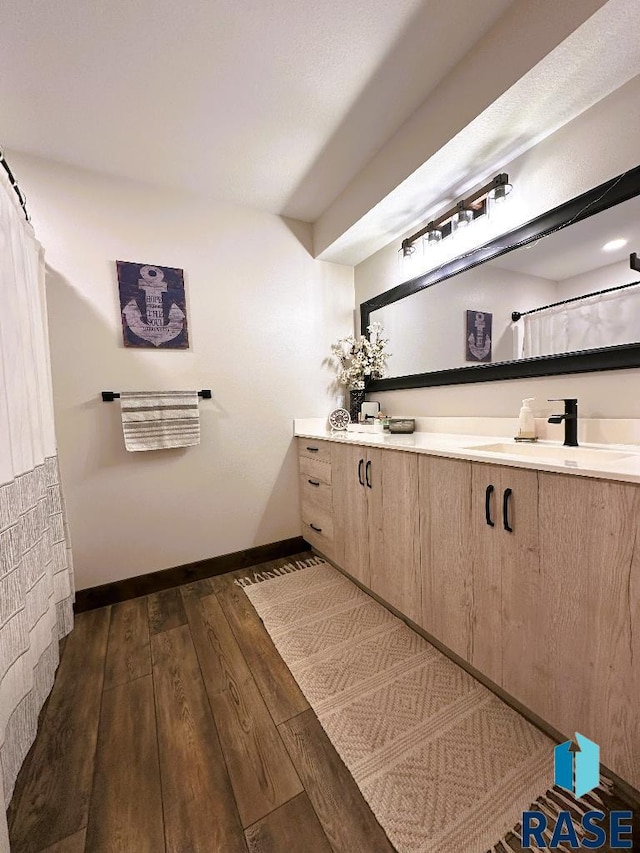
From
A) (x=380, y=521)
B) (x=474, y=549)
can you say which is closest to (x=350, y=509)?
(x=380, y=521)

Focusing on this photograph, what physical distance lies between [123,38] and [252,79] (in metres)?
0.47

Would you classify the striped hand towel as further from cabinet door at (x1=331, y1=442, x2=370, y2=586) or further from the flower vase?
the flower vase

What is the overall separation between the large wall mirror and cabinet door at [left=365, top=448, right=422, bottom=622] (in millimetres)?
693

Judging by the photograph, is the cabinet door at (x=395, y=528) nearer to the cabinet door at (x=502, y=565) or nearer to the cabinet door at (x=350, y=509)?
the cabinet door at (x=350, y=509)

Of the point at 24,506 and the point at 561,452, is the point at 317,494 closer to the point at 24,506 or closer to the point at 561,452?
the point at 561,452

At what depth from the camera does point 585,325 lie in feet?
4.49

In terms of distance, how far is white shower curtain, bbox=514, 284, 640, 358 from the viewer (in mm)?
1249

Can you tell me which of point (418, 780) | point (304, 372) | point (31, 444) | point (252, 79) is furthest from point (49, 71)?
point (418, 780)

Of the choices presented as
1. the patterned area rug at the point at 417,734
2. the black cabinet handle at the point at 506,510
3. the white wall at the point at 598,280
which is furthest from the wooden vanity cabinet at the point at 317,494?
the white wall at the point at 598,280

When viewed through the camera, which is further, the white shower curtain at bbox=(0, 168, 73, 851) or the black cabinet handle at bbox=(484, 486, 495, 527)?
the black cabinet handle at bbox=(484, 486, 495, 527)

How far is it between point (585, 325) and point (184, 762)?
2100 millimetres

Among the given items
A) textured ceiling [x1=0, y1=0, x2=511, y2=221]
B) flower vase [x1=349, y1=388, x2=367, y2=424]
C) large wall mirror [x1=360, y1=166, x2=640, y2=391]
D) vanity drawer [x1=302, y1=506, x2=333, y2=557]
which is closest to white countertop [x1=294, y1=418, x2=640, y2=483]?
large wall mirror [x1=360, y1=166, x2=640, y2=391]

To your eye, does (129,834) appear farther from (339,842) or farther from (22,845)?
(339,842)

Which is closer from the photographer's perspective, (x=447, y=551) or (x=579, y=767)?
(x=579, y=767)
